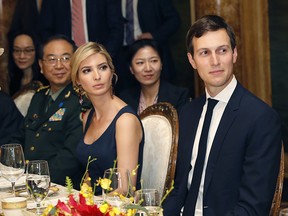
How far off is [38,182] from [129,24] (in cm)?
344

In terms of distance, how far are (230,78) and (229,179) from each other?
42cm

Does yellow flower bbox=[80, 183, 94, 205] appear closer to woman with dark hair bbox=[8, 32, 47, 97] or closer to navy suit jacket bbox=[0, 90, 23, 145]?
navy suit jacket bbox=[0, 90, 23, 145]

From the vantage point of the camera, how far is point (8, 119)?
14.1ft

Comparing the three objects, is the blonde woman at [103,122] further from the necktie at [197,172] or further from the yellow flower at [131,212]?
the yellow flower at [131,212]

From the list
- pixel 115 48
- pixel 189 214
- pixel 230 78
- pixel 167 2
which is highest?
pixel 167 2

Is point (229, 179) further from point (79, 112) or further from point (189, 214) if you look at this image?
point (79, 112)

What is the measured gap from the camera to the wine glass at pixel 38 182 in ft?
7.47

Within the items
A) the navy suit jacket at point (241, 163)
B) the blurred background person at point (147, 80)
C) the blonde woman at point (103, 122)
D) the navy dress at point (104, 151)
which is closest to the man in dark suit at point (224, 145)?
the navy suit jacket at point (241, 163)

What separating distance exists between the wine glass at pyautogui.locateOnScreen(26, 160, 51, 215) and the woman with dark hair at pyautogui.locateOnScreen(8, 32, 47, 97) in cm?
307

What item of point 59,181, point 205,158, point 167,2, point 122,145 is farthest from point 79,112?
point 167,2

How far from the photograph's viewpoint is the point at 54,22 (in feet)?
18.5

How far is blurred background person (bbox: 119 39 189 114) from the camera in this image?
462cm

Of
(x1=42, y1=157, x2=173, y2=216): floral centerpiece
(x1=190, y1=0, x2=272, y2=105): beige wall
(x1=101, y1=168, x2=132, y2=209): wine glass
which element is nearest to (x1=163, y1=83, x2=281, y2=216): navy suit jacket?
(x1=101, y1=168, x2=132, y2=209): wine glass

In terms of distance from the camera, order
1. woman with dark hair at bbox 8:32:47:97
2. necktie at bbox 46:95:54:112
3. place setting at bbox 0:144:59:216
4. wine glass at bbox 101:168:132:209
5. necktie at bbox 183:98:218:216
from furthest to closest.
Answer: woman with dark hair at bbox 8:32:47:97 → necktie at bbox 46:95:54:112 → necktie at bbox 183:98:218:216 → place setting at bbox 0:144:59:216 → wine glass at bbox 101:168:132:209
